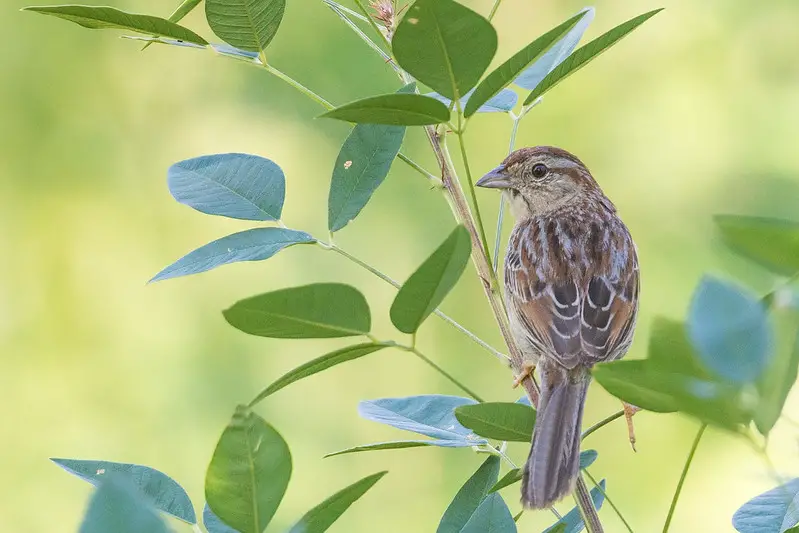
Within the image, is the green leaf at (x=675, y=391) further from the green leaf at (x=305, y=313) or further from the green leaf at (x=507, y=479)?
the green leaf at (x=507, y=479)

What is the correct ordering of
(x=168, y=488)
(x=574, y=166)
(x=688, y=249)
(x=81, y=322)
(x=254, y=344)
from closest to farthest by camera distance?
(x=168, y=488), (x=574, y=166), (x=688, y=249), (x=254, y=344), (x=81, y=322)

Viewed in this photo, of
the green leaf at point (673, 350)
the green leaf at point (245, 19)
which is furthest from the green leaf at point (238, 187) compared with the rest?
the green leaf at point (673, 350)

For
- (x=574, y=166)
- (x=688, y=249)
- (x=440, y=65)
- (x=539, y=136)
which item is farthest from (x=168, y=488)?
(x=539, y=136)

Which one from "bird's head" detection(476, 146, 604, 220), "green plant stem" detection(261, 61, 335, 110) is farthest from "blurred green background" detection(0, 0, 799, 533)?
"green plant stem" detection(261, 61, 335, 110)

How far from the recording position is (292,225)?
5.95 m

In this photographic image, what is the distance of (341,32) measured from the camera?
242 inches

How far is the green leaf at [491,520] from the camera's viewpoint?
1.46 m

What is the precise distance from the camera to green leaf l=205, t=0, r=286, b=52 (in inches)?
63.1

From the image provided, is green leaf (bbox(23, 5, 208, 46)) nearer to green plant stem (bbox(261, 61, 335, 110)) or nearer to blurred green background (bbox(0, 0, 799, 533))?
green plant stem (bbox(261, 61, 335, 110))

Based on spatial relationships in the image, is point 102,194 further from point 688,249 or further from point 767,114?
point 767,114

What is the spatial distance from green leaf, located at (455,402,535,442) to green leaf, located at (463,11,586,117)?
1.32 ft

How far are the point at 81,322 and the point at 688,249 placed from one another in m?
3.59

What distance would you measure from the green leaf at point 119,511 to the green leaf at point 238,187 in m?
0.83

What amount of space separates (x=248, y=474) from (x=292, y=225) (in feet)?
15.7
